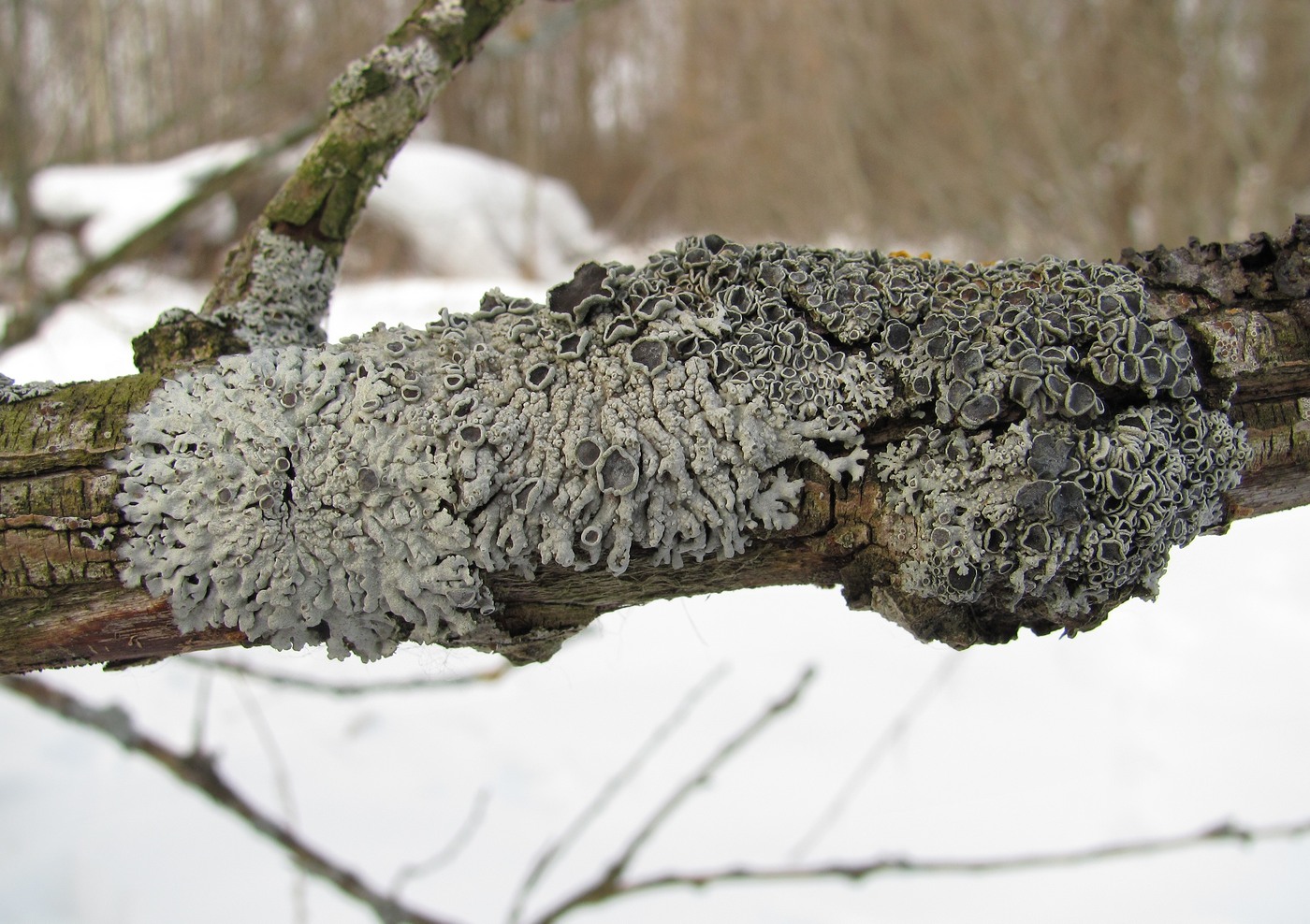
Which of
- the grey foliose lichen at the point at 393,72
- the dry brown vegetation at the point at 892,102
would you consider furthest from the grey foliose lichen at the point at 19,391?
the dry brown vegetation at the point at 892,102

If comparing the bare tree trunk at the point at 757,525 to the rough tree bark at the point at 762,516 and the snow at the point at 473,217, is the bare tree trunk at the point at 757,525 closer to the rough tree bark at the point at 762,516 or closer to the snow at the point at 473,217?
the rough tree bark at the point at 762,516

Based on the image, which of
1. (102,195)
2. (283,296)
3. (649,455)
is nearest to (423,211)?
(102,195)

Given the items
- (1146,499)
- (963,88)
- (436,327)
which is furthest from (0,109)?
(963,88)

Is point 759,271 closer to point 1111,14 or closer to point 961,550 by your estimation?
point 961,550

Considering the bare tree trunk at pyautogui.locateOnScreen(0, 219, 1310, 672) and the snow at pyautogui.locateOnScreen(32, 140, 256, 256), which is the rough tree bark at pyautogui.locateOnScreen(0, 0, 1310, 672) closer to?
the bare tree trunk at pyautogui.locateOnScreen(0, 219, 1310, 672)

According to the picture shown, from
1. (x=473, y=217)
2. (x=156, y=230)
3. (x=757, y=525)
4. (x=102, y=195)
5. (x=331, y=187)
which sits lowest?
(x=757, y=525)

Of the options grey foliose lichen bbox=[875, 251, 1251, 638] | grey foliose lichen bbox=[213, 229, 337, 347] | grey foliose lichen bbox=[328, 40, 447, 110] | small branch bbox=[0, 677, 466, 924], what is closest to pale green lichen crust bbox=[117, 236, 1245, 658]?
grey foliose lichen bbox=[875, 251, 1251, 638]

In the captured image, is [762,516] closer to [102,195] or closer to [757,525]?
[757,525]

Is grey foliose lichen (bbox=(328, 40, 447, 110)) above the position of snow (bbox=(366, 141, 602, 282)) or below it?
below
